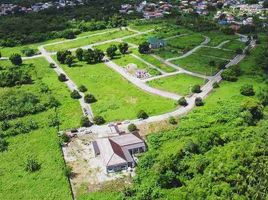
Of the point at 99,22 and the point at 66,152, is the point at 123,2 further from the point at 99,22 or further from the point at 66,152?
the point at 66,152

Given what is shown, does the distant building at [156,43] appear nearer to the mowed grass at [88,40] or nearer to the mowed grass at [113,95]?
the mowed grass at [88,40]

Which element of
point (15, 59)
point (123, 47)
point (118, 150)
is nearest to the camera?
point (118, 150)

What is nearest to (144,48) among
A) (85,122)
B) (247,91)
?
(247,91)

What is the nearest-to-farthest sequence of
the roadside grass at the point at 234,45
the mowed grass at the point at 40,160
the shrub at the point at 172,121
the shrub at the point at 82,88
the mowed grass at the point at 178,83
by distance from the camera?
the mowed grass at the point at 40,160 < the shrub at the point at 172,121 < the mowed grass at the point at 178,83 < the shrub at the point at 82,88 < the roadside grass at the point at 234,45

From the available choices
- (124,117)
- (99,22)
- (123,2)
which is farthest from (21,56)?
(123,2)

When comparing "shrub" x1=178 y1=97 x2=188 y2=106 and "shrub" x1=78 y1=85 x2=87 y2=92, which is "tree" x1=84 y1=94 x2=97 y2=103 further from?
"shrub" x1=178 y1=97 x2=188 y2=106

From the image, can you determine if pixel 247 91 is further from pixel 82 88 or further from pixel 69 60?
pixel 69 60

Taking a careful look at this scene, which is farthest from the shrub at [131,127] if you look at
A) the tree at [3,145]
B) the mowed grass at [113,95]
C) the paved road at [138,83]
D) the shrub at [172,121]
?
the tree at [3,145]

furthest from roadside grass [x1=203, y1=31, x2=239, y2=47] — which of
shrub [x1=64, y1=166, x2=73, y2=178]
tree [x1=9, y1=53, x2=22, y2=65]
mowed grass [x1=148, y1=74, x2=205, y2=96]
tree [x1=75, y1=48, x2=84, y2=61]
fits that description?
shrub [x1=64, y1=166, x2=73, y2=178]

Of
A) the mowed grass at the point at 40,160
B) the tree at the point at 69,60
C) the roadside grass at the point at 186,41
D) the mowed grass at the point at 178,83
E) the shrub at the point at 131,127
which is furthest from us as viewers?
the roadside grass at the point at 186,41
